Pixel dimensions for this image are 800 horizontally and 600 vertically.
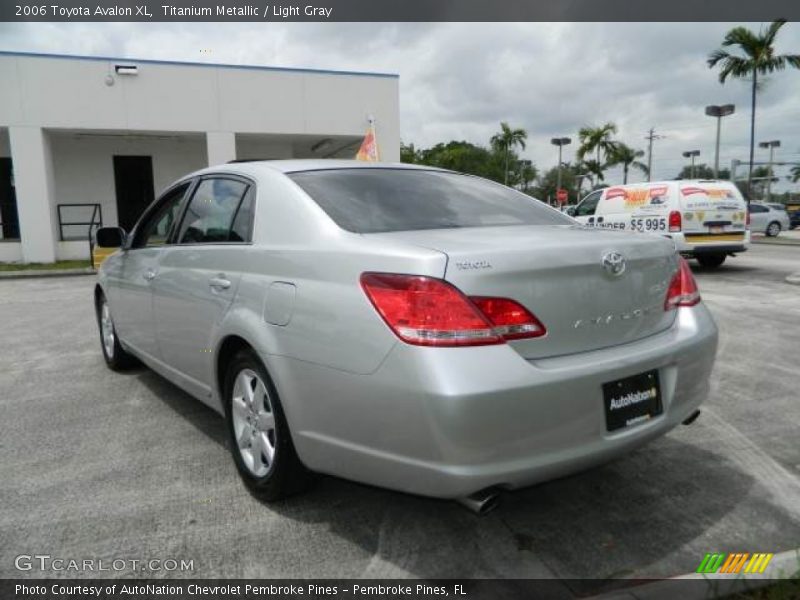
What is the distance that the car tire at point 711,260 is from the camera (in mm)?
13110

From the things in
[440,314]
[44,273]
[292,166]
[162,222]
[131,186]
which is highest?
[131,186]

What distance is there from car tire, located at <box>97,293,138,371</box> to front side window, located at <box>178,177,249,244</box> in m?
1.73

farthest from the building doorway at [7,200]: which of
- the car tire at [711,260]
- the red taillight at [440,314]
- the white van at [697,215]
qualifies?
the red taillight at [440,314]

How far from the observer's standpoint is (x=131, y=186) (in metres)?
20.3

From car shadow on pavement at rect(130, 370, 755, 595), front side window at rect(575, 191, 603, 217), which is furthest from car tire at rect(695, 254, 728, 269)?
car shadow on pavement at rect(130, 370, 755, 595)

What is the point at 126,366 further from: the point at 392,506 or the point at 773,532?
the point at 773,532

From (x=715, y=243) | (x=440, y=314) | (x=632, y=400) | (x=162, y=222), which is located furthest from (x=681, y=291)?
(x=715, y=243)

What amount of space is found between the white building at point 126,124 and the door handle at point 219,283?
14913mm

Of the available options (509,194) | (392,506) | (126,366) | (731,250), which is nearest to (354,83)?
(731,250)

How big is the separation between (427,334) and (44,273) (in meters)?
15.0

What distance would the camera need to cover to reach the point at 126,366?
5152 millimetres

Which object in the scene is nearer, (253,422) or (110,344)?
(253,422)

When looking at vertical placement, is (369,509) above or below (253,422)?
below

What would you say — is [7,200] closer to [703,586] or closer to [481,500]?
[481,500]
